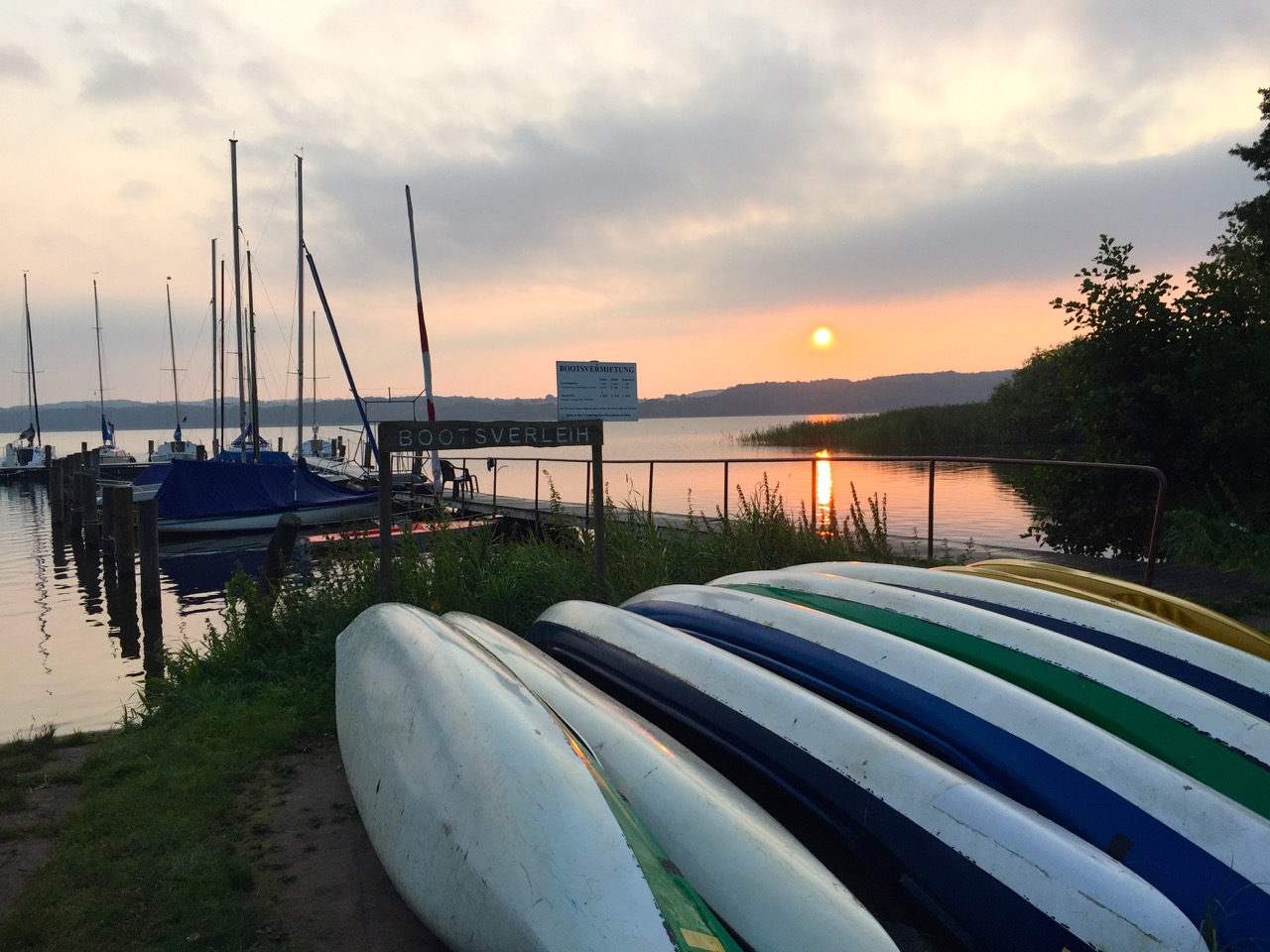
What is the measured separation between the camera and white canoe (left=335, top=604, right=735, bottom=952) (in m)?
1.94

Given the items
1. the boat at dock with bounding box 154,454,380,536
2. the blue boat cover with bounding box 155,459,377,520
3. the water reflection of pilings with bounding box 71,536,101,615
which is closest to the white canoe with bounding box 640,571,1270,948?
the water reflection of pilings with bounding box 71,536,101,615

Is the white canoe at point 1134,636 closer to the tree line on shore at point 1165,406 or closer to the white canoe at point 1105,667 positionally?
the white canoe at point 1105,667

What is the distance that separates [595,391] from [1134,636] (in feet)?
12.6

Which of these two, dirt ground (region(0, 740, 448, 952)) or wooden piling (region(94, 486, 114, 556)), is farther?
wooden piling (region(94, 486, 114, 556))

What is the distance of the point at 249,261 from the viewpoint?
28531 mm

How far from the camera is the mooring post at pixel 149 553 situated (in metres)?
12.6

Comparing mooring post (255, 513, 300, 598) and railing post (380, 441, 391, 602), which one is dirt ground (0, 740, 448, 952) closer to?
railing post (380, 441, 391, 602)

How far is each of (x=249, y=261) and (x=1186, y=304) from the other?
2678cm

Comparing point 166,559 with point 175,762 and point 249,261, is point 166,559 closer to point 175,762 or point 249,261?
point 249,261

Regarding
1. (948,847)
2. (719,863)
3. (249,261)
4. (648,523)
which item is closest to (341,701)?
(719,863)

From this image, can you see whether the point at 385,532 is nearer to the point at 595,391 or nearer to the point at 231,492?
the point at 595,391

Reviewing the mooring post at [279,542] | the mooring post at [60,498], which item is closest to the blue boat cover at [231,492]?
the mooring post at [60,498]

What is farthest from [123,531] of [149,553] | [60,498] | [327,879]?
[60,498]

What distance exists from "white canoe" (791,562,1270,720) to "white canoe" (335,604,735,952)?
2162mm
